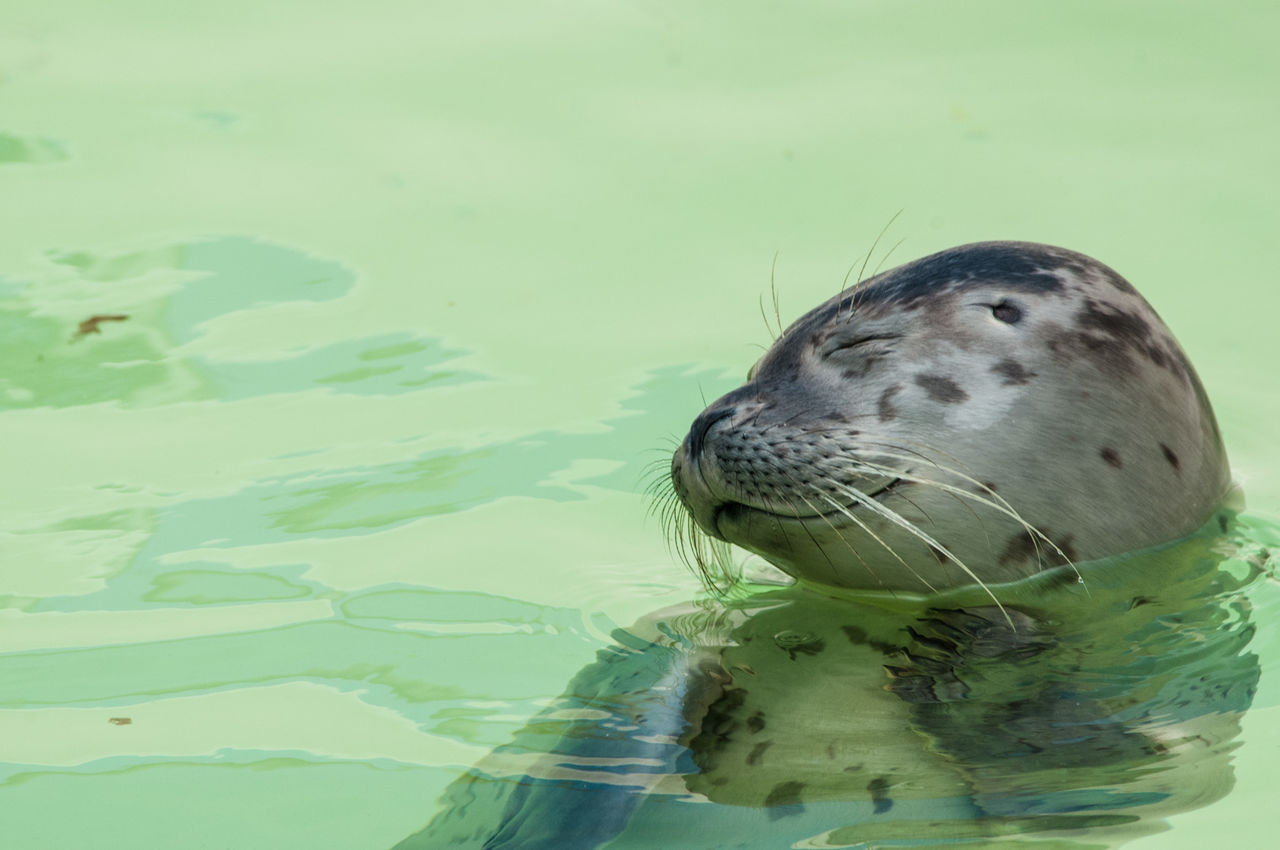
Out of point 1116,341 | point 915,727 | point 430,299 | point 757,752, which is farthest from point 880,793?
point 430,299

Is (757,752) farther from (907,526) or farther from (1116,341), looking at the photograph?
(1116,341)

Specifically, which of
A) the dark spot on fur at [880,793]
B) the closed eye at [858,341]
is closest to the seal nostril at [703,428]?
the closed eye at [858,341]

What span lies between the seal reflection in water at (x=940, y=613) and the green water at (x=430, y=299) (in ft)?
0.55

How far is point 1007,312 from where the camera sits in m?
3.48

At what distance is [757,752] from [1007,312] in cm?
112

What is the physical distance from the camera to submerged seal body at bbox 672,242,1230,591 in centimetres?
332

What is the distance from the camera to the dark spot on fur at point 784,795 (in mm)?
3070

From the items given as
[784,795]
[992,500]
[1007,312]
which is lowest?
[784,795]

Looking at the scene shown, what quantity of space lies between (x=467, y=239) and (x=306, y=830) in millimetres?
3495

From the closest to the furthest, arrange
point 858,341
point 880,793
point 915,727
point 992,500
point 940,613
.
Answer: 1. point 880,793
2. point 915,727
3. point 992,500
4. point 940,613
5. point 858,341

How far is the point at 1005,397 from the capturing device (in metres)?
3.34

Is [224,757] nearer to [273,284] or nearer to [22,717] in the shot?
[22,717]

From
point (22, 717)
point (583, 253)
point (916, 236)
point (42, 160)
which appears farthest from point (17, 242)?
point (916, 236)

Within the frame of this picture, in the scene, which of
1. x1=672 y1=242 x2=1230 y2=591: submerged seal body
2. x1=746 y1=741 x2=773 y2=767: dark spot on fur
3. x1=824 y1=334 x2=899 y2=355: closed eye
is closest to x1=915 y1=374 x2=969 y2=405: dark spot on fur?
x1=672 y1=242 x2=1230 y2=591: submerged seal body
